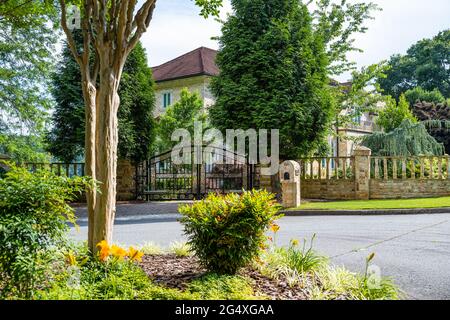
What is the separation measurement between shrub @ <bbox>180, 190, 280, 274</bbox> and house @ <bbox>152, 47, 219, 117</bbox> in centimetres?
2807

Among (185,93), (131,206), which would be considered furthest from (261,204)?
(185,93)

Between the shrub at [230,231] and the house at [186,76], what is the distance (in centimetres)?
2807

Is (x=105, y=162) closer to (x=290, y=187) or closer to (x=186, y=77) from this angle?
(x=290, y=187)

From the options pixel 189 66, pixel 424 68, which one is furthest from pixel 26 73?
pixel 424 68

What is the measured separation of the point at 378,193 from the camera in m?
18.6

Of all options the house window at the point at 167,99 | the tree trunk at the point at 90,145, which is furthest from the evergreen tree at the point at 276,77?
the house window at the point at 167,99

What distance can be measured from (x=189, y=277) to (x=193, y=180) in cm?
1308

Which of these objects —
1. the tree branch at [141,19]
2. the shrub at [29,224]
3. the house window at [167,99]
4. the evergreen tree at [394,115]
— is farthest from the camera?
the house window at [167,99]

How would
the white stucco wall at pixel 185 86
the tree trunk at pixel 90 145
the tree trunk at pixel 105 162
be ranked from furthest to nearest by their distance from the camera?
1. the white stucco wall at pixel 185 86
2. the tree trunk at pixel 90 145
3. the tree trunk at pixel 105 162

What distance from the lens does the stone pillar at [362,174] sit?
1819cm

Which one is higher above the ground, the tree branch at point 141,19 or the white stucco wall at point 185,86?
the white stucco wall at point 185,86

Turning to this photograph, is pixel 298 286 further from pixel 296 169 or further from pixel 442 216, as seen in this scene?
pixel 296 169

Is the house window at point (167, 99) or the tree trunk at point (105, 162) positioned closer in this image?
the tree trunk at point (105, 162)

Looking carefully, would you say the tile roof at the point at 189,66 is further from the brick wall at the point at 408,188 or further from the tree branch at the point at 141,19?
the tree branch at the point at 141,19
